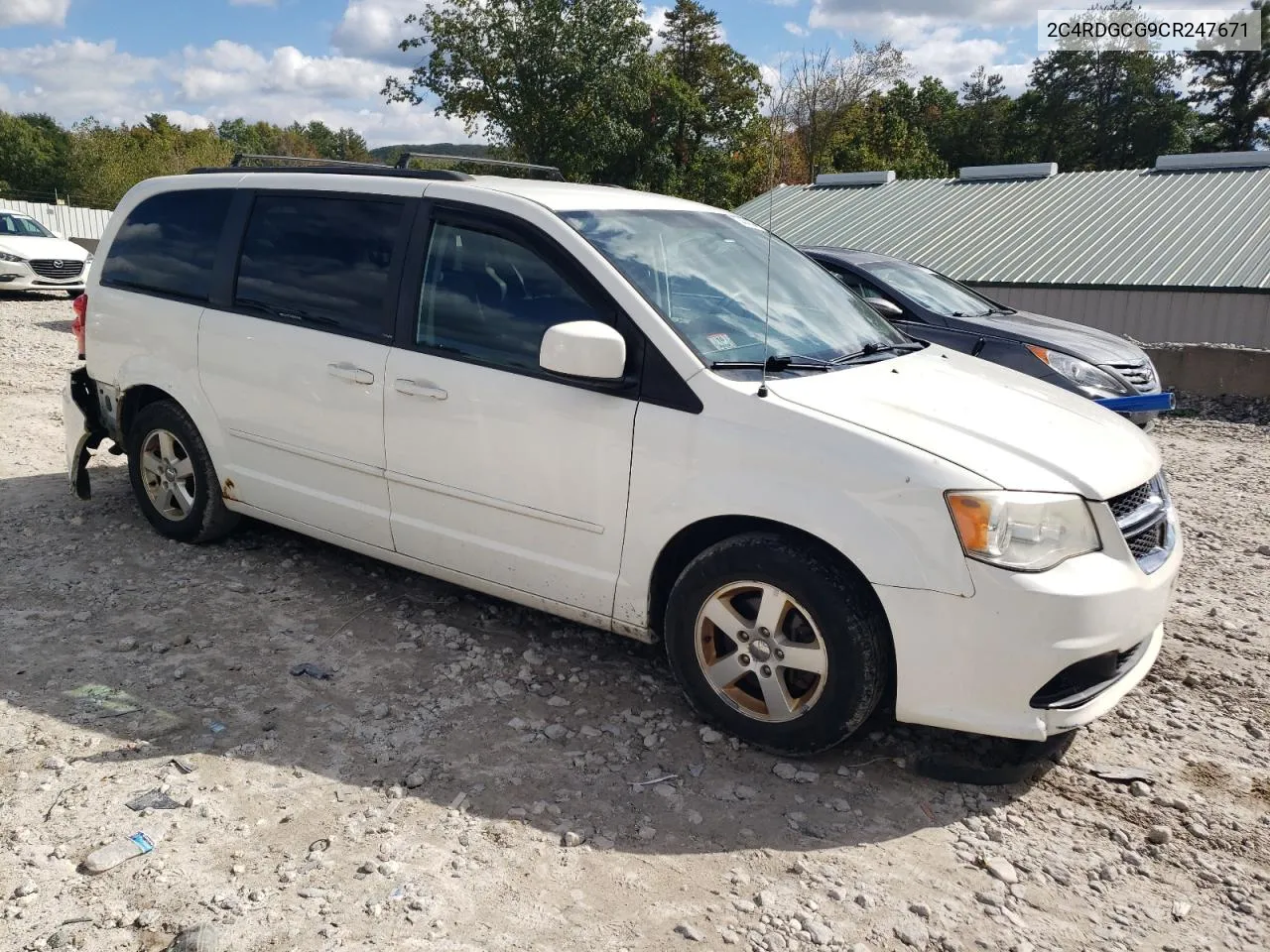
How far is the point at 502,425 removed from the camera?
378 centimetres

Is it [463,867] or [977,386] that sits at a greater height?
[977,386]

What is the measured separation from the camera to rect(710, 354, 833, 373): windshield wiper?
3.50 m

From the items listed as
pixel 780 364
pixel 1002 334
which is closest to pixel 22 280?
pixel 1002 334

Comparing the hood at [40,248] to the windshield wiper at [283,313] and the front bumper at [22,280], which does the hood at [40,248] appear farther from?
the windshield wiper at [283,313]

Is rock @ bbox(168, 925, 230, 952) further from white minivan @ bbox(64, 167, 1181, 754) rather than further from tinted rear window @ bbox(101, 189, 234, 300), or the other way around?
tinted rear window @ bbox(101, 189, 234, 300)

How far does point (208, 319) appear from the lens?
4.80m

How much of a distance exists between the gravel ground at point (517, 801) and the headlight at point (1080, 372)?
310 cm

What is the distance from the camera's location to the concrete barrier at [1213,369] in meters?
10.2

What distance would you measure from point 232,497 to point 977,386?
3502mm

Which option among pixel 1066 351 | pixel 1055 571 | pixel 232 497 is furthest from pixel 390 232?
pixel 1066 351

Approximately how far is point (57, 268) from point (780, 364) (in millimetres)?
18096

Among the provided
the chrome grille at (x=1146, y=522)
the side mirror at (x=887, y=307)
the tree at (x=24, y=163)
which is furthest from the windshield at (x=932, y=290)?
the tree at (x=24, y=163)

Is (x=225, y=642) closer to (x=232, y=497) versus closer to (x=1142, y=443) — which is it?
(x=232, y=497)

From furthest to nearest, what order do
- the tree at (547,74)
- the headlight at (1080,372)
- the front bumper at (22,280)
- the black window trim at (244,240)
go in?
the tree at (547,74), the front bumper at (22,280), the headlight at (1080,372), the black window trim at (244,240)
